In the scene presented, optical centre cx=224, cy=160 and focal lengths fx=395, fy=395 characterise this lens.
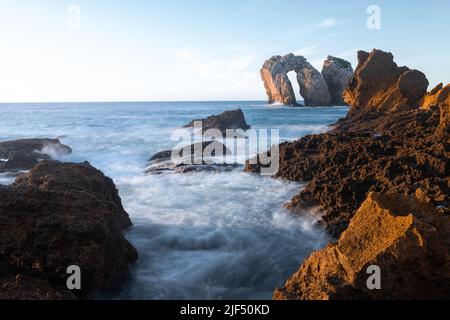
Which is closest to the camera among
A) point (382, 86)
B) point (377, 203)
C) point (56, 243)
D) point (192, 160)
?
point (377, 203)

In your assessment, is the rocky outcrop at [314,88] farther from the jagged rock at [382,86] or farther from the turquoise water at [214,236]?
the turquoise water at [214,236]

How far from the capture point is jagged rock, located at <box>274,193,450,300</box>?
3596mm

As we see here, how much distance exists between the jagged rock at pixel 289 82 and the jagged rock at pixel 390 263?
6233 centimetres

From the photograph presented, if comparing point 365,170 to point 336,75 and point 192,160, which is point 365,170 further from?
point 336,75

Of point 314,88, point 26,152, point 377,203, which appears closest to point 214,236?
point 377,203

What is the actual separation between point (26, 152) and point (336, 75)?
57.3 m

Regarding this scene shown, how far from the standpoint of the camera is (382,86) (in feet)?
76.1

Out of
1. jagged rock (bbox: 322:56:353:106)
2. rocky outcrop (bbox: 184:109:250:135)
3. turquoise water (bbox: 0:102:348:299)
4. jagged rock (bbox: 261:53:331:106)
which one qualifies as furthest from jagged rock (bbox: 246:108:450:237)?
jagged rock (bbox: 322:56:353:106)

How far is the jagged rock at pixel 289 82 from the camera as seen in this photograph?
64.8 metres

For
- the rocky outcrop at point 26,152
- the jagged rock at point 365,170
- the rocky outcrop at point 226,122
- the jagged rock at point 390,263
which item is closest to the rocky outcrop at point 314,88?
the rocky outcrop at point 226,122

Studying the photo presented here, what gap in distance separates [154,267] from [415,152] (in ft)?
20.6

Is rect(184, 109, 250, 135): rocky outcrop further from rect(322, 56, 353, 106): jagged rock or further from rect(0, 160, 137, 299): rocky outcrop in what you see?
rect(322, 56, 353, 106): jagged rock

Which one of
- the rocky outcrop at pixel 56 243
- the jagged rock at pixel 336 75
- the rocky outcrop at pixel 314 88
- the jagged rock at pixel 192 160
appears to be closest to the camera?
the rocky outcrop at pixel 56 243

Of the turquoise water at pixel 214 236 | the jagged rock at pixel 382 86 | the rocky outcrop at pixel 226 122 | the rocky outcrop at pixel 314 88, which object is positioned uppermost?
the rocky outcrop at pixel 314 88
